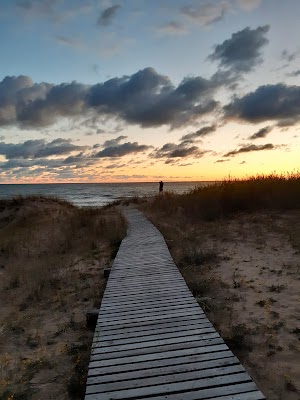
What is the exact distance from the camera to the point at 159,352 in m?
4.02

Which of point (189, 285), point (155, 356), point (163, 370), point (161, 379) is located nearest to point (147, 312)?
point (155, 356)

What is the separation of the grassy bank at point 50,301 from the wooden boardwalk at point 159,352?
0.56 m

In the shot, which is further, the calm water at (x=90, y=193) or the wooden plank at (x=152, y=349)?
the calm water at (x=90, y=193)

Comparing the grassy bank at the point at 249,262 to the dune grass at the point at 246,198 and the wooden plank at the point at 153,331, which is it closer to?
the dune grass at the point at 246,198

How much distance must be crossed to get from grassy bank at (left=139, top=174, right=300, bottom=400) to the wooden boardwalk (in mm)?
669

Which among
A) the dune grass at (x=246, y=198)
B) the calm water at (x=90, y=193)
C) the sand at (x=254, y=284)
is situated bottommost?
the calm water at (x=90, y=193)

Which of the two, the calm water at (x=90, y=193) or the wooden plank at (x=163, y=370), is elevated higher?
the wooden plank at (x=163, y=370)

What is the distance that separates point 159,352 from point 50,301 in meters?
4.06

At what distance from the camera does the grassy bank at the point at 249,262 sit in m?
4.62

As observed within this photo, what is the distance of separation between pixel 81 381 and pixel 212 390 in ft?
5.67

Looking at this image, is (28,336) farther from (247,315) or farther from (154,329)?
(247,315)

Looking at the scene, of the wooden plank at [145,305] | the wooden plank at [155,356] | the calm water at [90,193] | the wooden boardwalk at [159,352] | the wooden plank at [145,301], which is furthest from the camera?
the calm water at [90,193]

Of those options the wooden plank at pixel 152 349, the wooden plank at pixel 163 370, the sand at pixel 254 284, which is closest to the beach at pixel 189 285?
the sand at pixel 254 284

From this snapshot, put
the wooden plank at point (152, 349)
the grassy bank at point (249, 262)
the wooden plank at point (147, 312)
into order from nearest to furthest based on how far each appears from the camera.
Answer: the wooden plank at point (152, 349), the grassy bank at point (249, 262), the wooden plank at point (147, 312)
